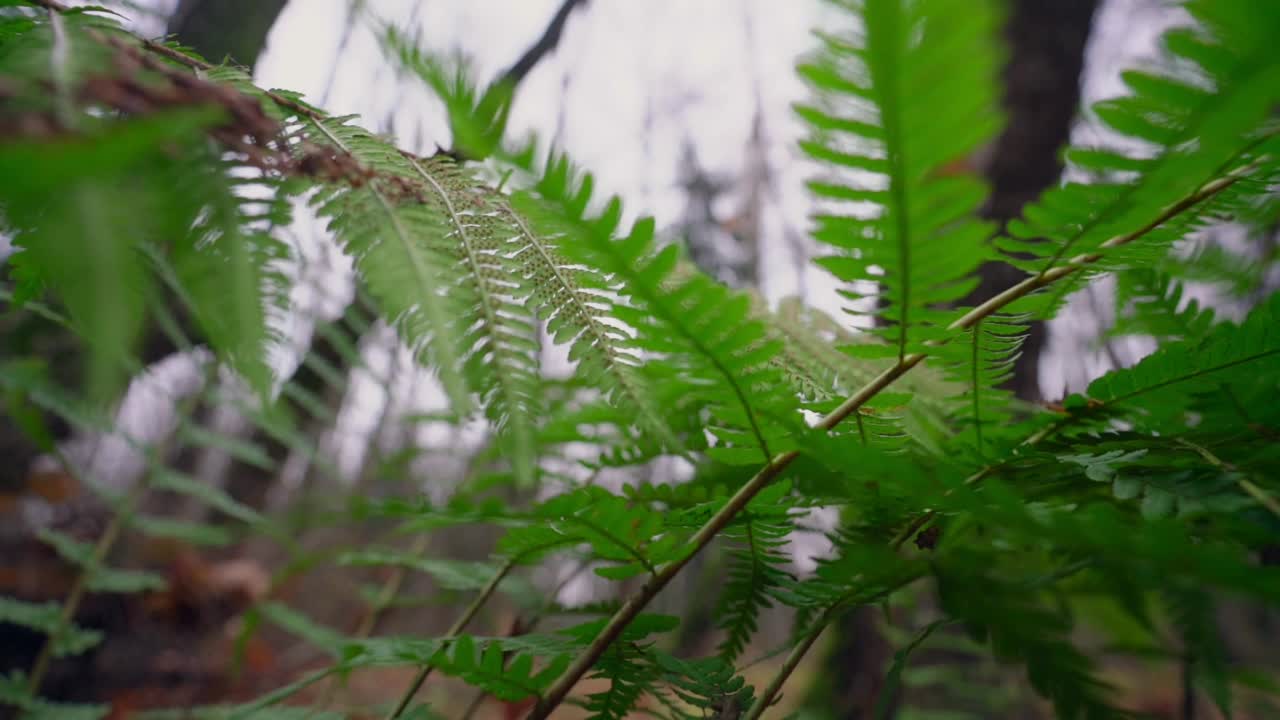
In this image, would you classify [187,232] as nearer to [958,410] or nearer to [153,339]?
[958,410]

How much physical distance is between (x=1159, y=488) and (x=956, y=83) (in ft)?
1.04

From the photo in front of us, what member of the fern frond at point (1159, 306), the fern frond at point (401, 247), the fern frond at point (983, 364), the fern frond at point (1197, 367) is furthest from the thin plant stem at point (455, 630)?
the fern frond at point (1159, 306)

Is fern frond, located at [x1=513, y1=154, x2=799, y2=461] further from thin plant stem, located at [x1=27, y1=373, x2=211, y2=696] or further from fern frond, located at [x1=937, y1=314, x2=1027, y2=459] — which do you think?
thin plant stem, located at [x1=27, y1=373, x2=211, y2=696]

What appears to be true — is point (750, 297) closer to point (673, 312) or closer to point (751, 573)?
point (673, 312)

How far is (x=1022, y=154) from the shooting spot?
166cm

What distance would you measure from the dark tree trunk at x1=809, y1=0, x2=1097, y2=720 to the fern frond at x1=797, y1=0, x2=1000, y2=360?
115 cm

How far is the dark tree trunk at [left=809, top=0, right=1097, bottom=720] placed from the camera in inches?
58.6

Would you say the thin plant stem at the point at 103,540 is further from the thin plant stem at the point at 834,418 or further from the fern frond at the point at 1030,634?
the fern frond at the point at 1030,634

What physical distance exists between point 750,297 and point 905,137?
148 millimetres

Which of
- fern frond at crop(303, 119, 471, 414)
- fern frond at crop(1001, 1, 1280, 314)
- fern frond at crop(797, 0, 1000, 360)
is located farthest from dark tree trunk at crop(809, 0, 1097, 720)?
fern frond at crop(303, 119, 471, 414)

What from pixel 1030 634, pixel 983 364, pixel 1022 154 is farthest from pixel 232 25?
pixel 1022 154

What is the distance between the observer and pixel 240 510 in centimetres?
133

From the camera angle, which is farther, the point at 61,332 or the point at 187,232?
the point at 61,332

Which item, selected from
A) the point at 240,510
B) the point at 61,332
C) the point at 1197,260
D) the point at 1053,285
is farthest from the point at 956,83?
the point at 61,332
